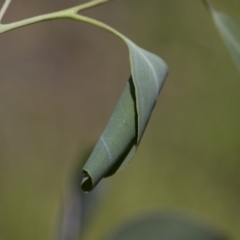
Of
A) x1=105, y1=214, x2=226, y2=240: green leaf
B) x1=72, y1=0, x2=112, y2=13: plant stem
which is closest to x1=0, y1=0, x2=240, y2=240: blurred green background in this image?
x1=105, y1=214, x2=226, y2=240: green leaf

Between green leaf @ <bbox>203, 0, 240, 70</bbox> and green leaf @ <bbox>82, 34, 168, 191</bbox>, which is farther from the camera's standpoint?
green leaf @ <bbox>203, 0, 240, 70</bbox>

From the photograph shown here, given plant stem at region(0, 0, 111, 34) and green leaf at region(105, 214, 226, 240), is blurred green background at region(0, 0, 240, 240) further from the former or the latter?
plant stem at region(0, 0, 111, 34)

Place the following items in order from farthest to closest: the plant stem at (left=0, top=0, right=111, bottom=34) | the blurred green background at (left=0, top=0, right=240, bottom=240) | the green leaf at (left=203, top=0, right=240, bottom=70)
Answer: the blurred green background at (left=0, top=0, right=240, bottom=240), the green leaf at (left=203, top=0, right=240, bottom=70), the plant stem at (left=0, top=0, right=111, bottom=34)

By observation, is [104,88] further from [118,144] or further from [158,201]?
[118,144]

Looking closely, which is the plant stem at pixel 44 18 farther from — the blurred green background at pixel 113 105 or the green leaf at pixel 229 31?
the blurred green background at pixel 113 105

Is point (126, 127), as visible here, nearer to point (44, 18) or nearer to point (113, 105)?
point (44, 18)

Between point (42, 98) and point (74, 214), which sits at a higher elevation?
point (74, 214)

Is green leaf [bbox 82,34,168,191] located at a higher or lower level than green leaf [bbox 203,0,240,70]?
lower

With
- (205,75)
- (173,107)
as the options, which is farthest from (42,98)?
(205,75)
